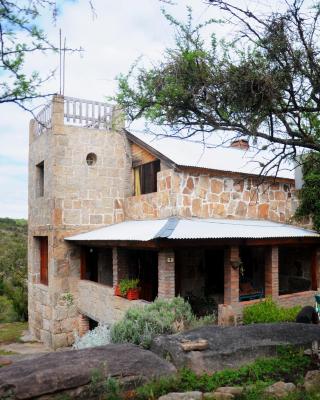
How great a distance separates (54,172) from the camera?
13609 millimetres

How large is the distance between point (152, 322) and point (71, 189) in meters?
6.68

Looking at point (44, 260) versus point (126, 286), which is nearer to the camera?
point (126, 286)

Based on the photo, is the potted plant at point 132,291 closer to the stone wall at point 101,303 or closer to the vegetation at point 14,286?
the stone wall at point 101,303

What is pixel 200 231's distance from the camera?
10.3 m

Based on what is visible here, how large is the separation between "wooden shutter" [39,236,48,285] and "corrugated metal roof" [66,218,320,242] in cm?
271

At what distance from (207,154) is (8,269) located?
15.9 metres

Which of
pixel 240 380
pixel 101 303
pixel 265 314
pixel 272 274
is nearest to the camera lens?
pixel 240 380

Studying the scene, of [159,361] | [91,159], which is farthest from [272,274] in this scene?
[91,159]

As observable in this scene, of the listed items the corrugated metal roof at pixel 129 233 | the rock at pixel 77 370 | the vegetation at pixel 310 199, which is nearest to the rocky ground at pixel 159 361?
the rock at pixel 77 370

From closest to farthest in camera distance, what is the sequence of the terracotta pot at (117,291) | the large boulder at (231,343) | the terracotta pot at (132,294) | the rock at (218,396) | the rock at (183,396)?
the rock at (183,396), the rock at (218,396), the large boulder at (231,343), the terracotta pot at (132,294), the terracotta pot at (117,291)

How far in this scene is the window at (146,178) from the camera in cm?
1325

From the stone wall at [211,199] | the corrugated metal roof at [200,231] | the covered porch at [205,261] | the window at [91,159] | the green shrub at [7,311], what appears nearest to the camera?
the corrugated metal roof at [200,231]

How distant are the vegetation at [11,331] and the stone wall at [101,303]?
369 cm

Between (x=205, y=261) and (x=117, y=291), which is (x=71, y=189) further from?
(x=205, y=261)
